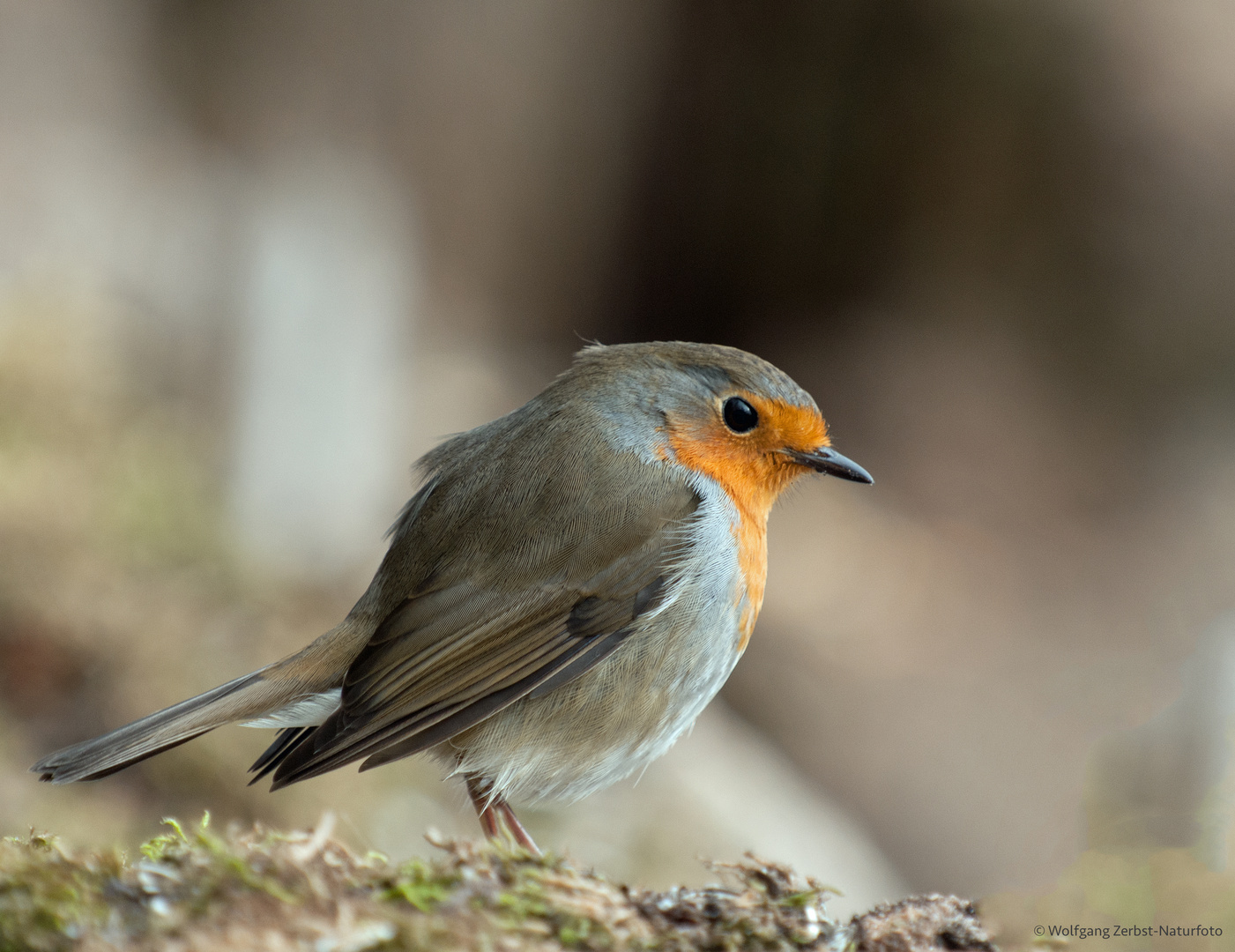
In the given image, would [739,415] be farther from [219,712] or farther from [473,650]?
[219,712]

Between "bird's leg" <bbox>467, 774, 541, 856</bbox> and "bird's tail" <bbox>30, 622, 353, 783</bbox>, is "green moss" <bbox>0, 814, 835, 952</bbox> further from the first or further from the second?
"bird's leg" <bbox>467, 774, 541, 856</bbox>

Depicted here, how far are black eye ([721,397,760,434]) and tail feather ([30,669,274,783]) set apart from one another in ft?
4.92

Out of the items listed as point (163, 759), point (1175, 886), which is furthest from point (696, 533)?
point (163, 759)

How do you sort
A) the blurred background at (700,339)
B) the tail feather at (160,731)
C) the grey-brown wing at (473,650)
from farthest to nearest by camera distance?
1. the blurred background at (700,339)
2. the grey-brown wing at (473,650)
3. the tail feather at (160,731)

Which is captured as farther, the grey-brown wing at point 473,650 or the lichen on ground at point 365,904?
the grey-brown wing at point 473,650

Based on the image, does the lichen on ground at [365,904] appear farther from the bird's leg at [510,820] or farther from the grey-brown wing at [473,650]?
the bird's leg at [510,820]

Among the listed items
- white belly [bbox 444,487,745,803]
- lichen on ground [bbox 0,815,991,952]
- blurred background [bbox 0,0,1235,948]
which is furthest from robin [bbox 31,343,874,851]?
blurred background [bbox 0,0,1235,948]

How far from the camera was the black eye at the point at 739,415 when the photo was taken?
3.30 m

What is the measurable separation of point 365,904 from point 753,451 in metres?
2.03

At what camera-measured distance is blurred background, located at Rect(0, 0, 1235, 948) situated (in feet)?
18.9

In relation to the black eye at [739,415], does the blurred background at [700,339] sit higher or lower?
higher

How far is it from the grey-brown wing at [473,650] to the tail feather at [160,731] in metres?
0.18

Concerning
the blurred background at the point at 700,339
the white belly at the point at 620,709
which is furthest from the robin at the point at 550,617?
the blurred background at the point at 700,339

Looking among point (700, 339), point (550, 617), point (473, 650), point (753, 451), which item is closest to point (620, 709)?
point (550, 617)
